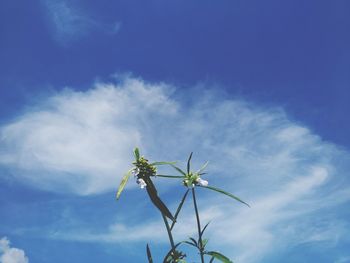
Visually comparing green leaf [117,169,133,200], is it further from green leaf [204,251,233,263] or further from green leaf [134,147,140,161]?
green leaf [204,251,233,263]

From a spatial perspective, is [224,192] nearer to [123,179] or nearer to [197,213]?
[197,213]

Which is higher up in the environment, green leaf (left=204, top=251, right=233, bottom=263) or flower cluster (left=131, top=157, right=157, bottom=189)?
flower cluster (left=131, top=157, right=157, bottom=189)

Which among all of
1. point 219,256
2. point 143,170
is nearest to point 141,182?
point 143,170

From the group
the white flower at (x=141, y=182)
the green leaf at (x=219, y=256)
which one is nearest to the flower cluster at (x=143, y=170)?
the white flower at (x=141, y=182)

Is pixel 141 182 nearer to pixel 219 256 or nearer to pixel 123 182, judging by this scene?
pixel 123 182

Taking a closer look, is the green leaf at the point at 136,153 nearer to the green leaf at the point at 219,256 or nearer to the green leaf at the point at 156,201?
the green leaf at the point at 156,201

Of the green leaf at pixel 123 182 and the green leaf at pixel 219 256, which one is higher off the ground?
the green leaf at pixel 123 182

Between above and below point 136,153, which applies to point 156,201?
below

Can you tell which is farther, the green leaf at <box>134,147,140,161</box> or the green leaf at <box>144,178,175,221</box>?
the green leaf at <box>134,147,140,161</box>

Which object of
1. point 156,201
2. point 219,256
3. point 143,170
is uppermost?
point 143,170

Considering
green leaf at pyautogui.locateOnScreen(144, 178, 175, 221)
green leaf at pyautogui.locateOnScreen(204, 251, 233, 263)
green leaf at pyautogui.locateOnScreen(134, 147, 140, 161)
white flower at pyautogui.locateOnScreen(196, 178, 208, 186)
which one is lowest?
green leaf at pyautogui.locateOnScreen(204, 251, 233, 263)

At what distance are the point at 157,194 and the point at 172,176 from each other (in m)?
0.88

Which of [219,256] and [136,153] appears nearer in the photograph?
[219,256]

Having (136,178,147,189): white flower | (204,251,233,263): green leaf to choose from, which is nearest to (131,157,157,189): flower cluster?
(136,178,147,189): white flower
